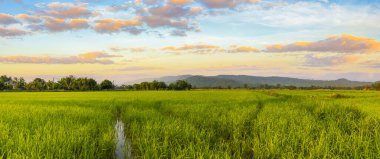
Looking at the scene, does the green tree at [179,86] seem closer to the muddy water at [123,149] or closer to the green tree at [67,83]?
the green tree at [67,83]

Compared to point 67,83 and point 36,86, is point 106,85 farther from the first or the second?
point 36,86

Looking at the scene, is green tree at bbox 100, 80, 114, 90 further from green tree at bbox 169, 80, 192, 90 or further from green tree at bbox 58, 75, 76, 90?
green tree at bbox 169, 80, 192, 90

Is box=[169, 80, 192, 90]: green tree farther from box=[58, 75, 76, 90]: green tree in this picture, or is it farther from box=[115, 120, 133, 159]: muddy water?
box=[115, 120, 133, 159]: muddy water

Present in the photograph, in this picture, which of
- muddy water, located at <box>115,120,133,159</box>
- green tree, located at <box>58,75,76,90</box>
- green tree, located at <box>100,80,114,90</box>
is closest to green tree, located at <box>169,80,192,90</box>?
green tree, located at <box>100,80,114,90</box>

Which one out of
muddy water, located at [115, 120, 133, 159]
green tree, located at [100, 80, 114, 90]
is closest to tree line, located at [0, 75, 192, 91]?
green tree, located at [100, 80, 114, 90]

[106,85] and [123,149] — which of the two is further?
[106,85]

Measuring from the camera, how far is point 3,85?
3408 inches

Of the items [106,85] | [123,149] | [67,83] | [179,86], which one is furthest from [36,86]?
[123,149]

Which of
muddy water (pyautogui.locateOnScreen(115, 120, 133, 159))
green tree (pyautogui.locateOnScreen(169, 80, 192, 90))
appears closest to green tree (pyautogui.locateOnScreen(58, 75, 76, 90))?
green tree (pyautogui.locateOnScreen(169, 80, 192, 90))

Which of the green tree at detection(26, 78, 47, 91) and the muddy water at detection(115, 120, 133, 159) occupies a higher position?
the green tree at detection(26, 78, 47, 91)

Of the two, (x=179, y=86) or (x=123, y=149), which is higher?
A: (x=179, y=86)

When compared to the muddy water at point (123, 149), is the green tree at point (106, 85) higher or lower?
higher

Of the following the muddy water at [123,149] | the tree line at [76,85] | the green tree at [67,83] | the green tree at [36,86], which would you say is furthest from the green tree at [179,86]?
the muddy water at [123,149]

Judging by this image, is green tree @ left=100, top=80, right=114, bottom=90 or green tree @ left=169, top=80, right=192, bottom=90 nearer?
green tree @ left=169, top=80, right=192, bottom=90
